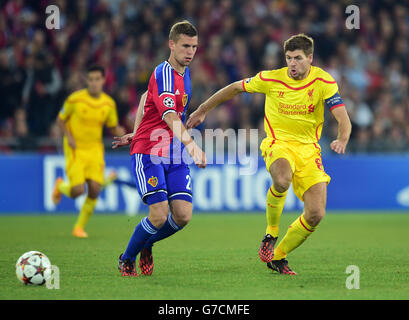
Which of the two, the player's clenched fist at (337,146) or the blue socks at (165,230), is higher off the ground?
the player's clenched fist at (337,146)

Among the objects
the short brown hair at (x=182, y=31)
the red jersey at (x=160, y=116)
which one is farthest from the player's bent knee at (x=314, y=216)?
the short brown hair at (x=182, y=31)

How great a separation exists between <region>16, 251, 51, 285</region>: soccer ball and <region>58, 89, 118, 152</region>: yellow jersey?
501 centimetres

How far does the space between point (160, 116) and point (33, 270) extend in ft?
5.85

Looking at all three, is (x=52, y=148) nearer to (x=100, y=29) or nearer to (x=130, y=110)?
(x=130, y=110)

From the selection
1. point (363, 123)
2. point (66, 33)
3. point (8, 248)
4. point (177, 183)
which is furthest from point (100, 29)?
point (177, 183)

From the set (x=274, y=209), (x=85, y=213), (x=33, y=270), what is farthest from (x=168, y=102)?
(x=85, y=213)

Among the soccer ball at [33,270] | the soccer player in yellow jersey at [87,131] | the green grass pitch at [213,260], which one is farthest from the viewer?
the soccer player in yellow jersey at [87,131]

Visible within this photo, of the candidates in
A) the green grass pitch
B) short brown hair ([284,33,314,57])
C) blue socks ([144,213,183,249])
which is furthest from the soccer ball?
short brown hair ([284,33,314,57])

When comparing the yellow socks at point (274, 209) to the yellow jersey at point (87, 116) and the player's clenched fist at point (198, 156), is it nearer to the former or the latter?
the player's clenched fist at point (198, 156)

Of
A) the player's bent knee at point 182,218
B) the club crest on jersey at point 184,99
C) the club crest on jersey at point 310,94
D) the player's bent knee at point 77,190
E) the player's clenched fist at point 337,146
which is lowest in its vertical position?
the player's bent knee at point 182,218

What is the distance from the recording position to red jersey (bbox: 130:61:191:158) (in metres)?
6.64

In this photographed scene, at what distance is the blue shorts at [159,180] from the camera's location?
21.9ft

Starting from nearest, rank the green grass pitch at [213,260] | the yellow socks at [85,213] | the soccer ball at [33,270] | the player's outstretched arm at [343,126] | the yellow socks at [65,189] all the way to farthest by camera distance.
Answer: the green grass pitch at [213,260] < the soccer ball at [33,270] < the player's outstretched arm at [343,126] < the yellow socks at [85,213] < the yellow socks at [65,189]

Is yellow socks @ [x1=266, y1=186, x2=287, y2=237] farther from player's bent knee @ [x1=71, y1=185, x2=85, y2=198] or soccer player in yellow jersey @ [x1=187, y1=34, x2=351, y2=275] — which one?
player's bent knee @ [x1=71, y1=185, x2=85, y2=198]
